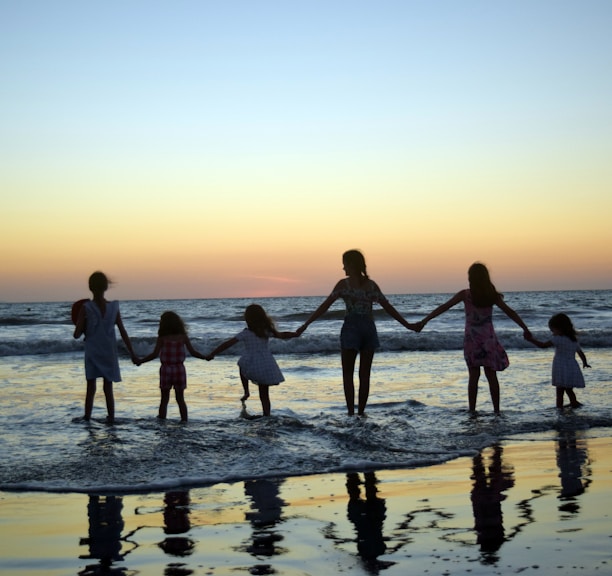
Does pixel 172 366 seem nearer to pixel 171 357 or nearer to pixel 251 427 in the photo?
pixel 171 357

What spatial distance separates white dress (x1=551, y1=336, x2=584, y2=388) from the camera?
9.33m

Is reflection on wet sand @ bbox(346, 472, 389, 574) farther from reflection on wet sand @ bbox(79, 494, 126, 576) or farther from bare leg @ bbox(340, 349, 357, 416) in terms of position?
bare leg @ bbox(340, 349, 357, 416)

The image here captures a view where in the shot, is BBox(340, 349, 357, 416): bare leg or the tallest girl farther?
BBox(340, 349, 357, 416): bare leg

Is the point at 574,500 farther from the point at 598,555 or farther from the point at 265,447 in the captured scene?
the point at 265,447

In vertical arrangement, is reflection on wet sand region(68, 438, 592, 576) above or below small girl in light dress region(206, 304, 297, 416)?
below

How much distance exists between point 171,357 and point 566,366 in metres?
4.94

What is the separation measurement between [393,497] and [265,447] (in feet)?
6.89

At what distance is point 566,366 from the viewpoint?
30.9 ft

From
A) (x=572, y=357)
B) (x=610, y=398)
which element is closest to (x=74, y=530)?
(x=572, y=357)

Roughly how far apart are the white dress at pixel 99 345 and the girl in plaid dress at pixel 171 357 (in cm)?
40

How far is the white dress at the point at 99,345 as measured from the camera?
8758mm

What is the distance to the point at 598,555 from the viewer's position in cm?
352

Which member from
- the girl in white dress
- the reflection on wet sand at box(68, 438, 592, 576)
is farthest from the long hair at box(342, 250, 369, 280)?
the reflection on wet sand at box(68, 438, 592, 576)

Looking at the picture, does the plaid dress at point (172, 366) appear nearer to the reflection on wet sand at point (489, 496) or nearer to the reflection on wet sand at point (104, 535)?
the reflection on wet sand at point (104, 535)
